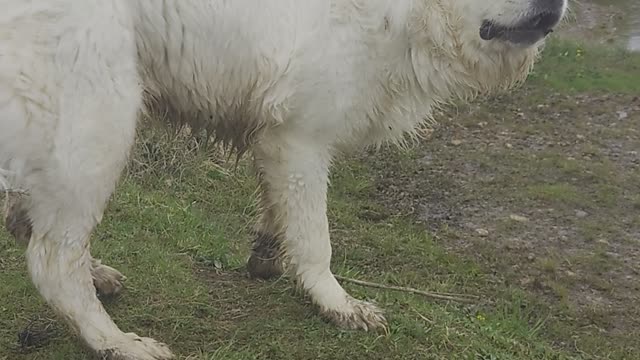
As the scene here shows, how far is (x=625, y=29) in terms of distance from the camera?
14.6m

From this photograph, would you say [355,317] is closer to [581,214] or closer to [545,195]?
[581,214]

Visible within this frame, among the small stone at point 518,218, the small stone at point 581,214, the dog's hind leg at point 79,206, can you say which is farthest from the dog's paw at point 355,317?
the small stone at point 581,214

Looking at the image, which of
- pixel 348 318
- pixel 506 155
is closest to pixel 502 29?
pixel 348 318

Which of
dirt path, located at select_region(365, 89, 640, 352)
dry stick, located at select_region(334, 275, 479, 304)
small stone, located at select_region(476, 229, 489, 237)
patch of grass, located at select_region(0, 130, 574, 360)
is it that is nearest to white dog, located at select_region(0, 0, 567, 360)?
patch of grass, located at select_region(0, 130, 574, 360)

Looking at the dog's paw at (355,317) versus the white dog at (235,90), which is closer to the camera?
the white dog at (235,90)

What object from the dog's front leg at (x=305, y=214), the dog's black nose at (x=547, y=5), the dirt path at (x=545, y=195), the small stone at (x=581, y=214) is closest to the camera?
the dog's black nose at (x=547, y=5)

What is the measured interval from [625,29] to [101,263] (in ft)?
40.6

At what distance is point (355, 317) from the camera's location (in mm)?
4043

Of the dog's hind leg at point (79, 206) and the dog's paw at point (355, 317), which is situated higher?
the dog's hind leg at point (79, 206)

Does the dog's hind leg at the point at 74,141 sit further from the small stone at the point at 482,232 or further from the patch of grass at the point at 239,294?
the small stone at the point at 482,232

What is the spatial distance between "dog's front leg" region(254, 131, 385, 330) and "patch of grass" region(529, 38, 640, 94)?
686 cm

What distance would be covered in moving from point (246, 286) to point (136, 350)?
1011mm

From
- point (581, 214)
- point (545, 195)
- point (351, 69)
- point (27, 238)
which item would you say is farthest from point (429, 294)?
point (545, 195)

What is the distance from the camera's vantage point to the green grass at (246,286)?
3936 mm
